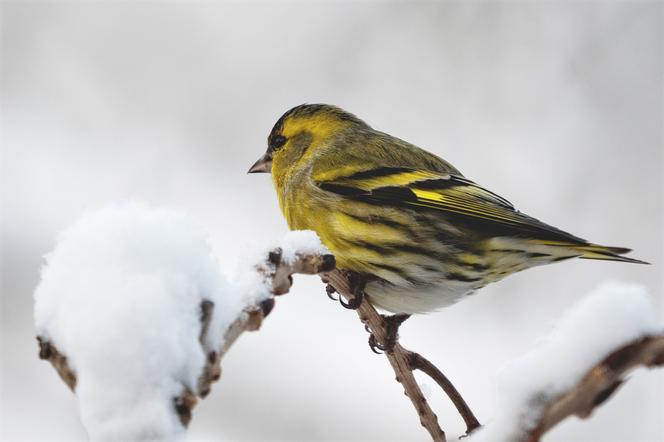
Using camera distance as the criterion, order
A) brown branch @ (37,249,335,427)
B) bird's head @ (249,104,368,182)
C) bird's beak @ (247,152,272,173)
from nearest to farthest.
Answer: brown branch @ (37,249,335,427)
bird's head @ (249,104,368,182)
bird's beak @ (247,152,272,173)

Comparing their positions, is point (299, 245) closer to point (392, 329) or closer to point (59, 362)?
point (59, 362)

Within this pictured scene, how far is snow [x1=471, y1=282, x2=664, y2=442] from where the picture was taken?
688mm

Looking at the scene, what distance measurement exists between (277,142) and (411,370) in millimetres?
1868

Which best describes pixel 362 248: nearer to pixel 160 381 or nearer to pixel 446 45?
pixel 160 381

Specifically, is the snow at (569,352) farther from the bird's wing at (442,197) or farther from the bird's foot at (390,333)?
the bird's wing at (442,197)

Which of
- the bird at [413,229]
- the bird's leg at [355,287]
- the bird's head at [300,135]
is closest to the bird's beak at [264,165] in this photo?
the bird's head at [300,135]

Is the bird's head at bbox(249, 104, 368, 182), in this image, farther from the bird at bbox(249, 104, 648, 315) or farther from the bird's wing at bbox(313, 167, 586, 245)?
the bird's wing at bbox(313, 167, 586, 245)

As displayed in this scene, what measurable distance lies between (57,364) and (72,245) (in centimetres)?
14

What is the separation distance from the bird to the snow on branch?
5.02 ft

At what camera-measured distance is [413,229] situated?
2.47 m

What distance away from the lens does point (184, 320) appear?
2.22 ft

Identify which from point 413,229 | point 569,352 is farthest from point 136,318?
point 413,229

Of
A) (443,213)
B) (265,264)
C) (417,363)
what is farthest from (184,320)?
(443,213)

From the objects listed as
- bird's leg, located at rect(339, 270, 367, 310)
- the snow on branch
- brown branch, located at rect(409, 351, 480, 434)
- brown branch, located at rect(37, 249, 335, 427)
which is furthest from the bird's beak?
the snow on branch
